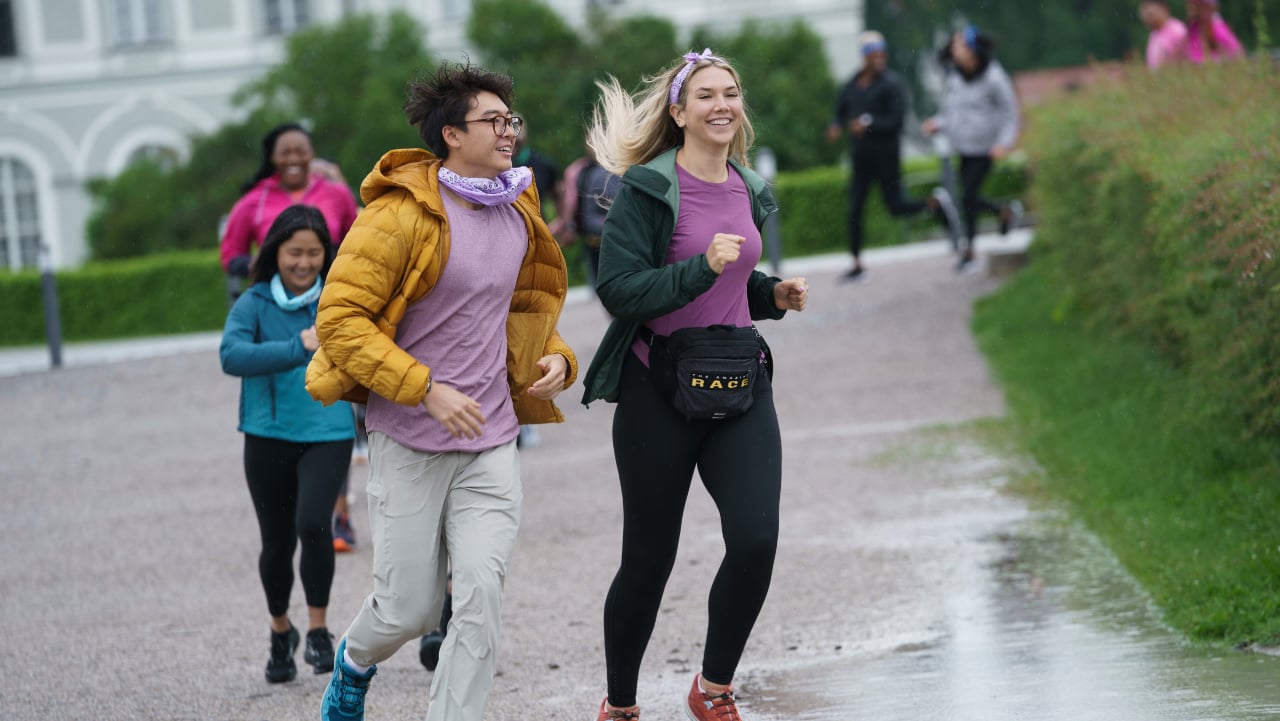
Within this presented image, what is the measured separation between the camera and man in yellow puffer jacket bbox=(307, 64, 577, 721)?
446 cm

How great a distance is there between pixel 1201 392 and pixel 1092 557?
3.74 feet

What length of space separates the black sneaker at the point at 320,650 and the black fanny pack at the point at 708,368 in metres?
1.95

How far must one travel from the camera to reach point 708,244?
480 centimetres

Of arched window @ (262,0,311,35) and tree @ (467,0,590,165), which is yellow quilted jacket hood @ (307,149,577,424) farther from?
arched window @ (262,0,311,35)

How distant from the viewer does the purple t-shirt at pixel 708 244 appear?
4.80 meters

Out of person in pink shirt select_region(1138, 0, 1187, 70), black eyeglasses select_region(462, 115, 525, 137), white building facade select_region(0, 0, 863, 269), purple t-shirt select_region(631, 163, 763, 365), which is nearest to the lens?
black eyeglasses select_region(462, 115, 525, 137)

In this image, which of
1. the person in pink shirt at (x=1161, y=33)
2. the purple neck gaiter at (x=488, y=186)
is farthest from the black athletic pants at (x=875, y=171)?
the purple neck gaiter at (x=488, y=186)

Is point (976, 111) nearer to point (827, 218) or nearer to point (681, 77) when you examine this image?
point (681, 77)

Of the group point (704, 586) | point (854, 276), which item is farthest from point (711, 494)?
point (854, 276)

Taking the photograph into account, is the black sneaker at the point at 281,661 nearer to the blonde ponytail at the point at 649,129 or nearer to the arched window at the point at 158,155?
the blonde ponytail at the point at 649,129

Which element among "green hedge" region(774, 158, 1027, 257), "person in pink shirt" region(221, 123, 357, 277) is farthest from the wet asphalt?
"green hedge" region(774, 158, 1027, 257)

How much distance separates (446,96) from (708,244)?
843 mm

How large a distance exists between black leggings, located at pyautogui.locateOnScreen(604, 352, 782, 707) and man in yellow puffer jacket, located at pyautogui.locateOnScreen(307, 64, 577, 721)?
29 cm

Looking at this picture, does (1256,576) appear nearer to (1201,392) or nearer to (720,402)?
(1201,392)
